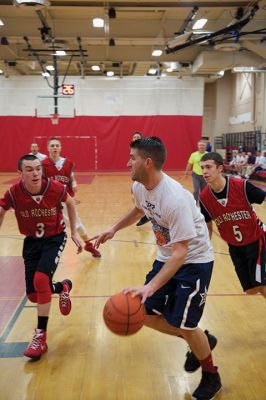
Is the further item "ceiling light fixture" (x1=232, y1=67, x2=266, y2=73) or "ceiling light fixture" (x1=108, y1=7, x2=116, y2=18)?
"ceiling light fixture" (x1=232, y1=67, x2=266, y2=73)

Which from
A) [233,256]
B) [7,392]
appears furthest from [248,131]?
[7,392]

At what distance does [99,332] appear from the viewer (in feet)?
12.9

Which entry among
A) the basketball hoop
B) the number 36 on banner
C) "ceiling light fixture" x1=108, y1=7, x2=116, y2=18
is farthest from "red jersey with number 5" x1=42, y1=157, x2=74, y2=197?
the number 36 on banner

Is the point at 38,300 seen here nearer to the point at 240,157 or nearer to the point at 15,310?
the point at 15,310

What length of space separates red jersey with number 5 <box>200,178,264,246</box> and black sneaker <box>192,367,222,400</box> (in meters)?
1.22

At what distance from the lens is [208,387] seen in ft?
9.30

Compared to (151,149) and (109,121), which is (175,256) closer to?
(151,149)

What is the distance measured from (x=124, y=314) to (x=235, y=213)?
1.61m

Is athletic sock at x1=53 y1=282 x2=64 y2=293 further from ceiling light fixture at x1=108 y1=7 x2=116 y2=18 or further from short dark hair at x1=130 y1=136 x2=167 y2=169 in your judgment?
ceiling light fixture at x1=108 y1=7 x2=116 y2=18

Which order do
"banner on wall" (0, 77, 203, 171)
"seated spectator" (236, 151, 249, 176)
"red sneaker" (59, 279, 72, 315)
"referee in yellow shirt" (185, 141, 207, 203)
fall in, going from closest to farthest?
"red sneaker" (59, 279, 72, 315), "referee in yellow shirt" (185, 141, 207, 203), "seated spectator" (236, 151, 249, 176), "banner on wall" (0, 77, 203, 171)

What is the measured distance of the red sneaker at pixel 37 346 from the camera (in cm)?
340

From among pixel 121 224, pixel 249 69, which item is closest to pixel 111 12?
pixel 249 69

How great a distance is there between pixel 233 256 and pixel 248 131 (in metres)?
21.4

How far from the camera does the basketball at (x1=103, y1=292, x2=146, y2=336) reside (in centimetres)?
244
